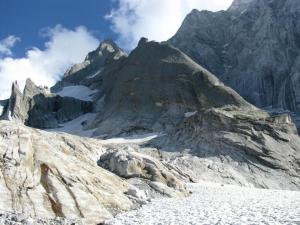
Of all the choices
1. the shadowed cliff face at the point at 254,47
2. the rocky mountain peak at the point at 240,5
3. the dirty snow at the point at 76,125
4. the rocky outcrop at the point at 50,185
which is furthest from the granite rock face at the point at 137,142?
the rocky mountain peak at the point at 240,5

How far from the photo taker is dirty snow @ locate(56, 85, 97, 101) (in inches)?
6173

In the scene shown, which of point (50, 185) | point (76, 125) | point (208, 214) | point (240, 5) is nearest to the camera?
point (208, 214)

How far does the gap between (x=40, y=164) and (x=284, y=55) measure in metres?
131

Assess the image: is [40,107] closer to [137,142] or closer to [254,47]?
[137,142]

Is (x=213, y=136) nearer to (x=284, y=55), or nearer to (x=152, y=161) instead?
(x=152, y=161)

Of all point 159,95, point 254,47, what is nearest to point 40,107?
point 159,95

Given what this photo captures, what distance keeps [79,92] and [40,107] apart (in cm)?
2699

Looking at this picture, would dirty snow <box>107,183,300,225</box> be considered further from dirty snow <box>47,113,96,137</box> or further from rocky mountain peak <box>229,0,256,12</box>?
rocky mountain peak <box>229,0,256,12</box>

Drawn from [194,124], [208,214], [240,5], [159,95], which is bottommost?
[208,214]

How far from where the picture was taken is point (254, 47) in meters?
156

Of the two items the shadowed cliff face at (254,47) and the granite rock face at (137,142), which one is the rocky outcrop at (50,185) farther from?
the shadowed cliff face at (254,47)

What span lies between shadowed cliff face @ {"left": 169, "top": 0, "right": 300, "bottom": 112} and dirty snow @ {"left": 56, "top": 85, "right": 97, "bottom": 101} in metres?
38.5

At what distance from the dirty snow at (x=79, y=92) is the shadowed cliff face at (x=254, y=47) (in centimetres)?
3849

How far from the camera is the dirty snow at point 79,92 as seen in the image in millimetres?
156788
